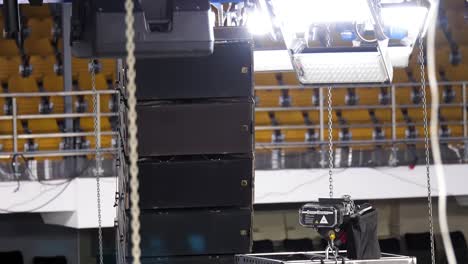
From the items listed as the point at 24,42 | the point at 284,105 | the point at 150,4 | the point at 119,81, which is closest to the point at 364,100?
the point at 284,105

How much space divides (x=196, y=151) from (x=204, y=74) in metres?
0.42

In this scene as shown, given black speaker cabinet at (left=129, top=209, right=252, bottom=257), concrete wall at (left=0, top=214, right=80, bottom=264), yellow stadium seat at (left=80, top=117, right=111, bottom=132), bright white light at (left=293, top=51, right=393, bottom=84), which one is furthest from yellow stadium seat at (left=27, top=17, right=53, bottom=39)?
bright white light at (left=293, top=51, right=393, bottom=84)

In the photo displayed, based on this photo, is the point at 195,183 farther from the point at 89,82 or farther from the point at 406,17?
the point at 89,82

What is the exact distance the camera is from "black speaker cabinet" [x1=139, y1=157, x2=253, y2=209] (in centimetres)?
501

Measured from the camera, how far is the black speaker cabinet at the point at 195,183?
16.4 feet

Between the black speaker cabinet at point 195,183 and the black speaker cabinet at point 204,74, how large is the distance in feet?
1.22

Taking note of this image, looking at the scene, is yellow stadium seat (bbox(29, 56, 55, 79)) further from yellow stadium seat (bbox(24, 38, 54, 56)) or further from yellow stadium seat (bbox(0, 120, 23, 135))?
yellow stadium seat (bbox(0, 120, 23, 135))

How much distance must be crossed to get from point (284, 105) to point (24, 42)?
3025 millimetres

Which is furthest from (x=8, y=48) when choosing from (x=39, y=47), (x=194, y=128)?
(x=194, y=128)

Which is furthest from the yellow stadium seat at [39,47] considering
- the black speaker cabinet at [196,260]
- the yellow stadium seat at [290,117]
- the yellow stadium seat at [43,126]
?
the black speaker cabinet at [196,260]

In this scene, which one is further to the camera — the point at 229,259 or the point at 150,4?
the point at 229,259

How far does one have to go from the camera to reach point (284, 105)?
362 inches

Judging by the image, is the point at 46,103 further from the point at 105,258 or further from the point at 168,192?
the point at 168,192

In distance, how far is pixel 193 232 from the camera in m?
5.05
